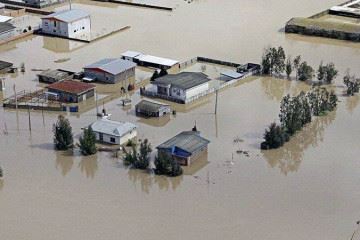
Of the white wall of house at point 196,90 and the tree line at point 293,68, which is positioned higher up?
the tree line at point 293,68

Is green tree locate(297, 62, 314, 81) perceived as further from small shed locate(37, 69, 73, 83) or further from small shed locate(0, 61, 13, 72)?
small shed locate(0, 61, 13, 72)

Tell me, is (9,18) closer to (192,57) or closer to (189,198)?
(192,57)

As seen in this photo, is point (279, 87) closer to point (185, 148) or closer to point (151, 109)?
point (151, 109)

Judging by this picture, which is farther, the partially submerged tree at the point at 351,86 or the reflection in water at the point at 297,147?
the partially submerged tree at the point at 351,86

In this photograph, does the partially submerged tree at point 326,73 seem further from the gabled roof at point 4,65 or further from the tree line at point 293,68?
the gabled roof at point 4,65

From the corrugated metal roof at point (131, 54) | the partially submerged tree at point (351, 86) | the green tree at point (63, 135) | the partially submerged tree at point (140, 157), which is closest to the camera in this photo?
the partially submerged tree at point (140, 157)

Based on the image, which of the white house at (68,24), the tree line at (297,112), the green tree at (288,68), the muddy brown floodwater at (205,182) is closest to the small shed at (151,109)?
the muddy brown floodwater at (205,182)

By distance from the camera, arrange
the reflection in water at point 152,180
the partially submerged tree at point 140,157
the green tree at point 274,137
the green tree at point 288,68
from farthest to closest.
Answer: the green tree at point 288,68, the green tree at point 274,137, the partially submerged tree at point 140,157, the reflection in water at point 152,180
